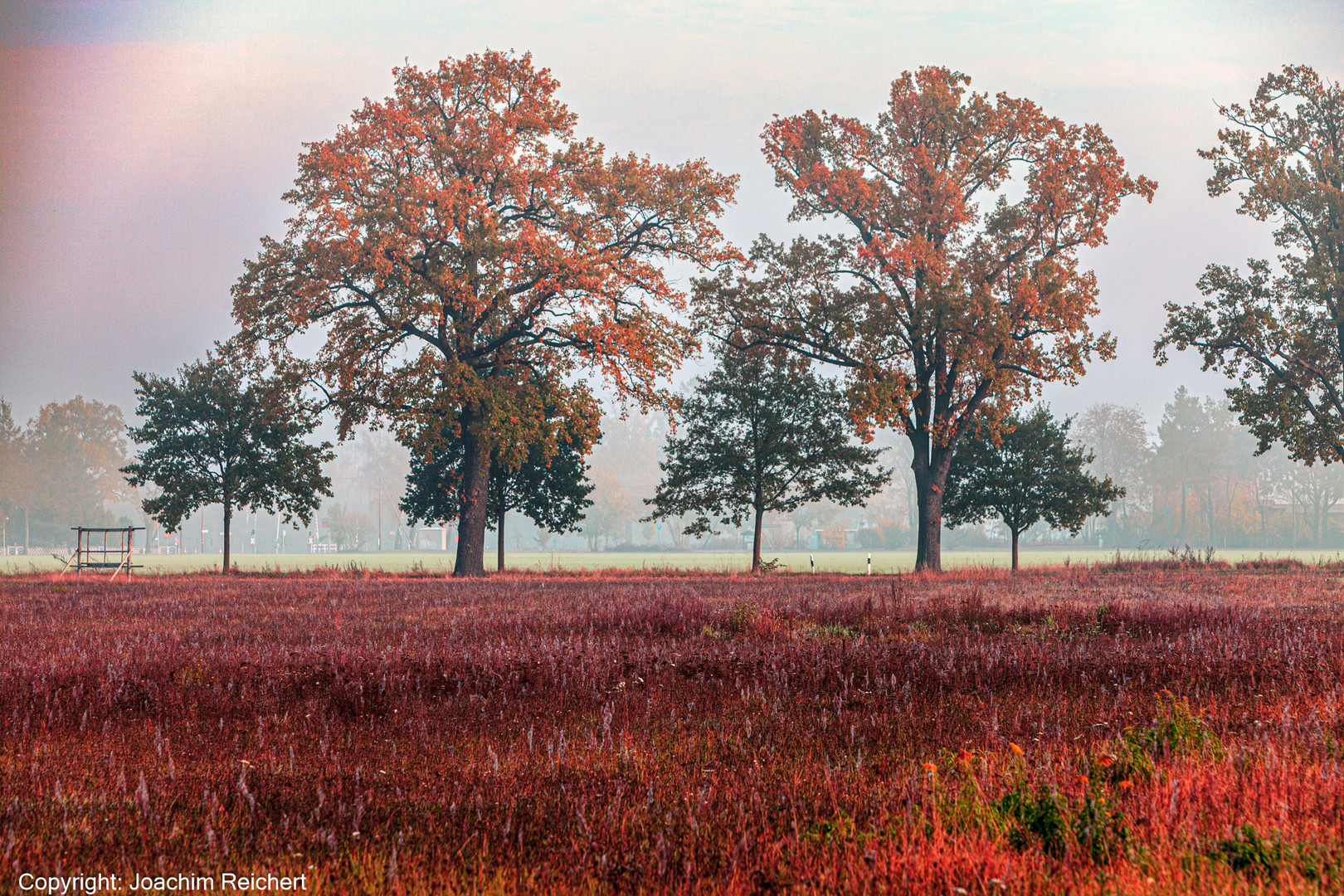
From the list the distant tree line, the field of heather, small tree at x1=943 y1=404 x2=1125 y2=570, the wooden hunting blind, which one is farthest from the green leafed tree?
the field of heather

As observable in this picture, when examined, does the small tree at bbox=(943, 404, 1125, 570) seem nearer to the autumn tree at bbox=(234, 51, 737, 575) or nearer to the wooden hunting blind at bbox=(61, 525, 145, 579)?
the autumn tree at bbox=(234, 51, 737, 575)

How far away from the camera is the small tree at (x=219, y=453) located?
39.3m

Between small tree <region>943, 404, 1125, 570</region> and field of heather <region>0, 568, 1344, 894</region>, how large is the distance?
31994 mm

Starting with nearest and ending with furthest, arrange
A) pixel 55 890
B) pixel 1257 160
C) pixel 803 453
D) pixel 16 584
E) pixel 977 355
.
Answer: pixel 55 890, pixel 16 584, pixel 977 355, pixel 1257 160, pixel 803 453

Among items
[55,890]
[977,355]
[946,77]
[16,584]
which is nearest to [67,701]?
[55,890]

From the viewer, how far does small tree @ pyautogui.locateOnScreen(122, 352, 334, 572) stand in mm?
39344

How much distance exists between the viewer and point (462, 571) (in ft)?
102

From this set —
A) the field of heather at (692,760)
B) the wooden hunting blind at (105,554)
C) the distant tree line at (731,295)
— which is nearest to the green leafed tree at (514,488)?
the distant tree line at (731,295)

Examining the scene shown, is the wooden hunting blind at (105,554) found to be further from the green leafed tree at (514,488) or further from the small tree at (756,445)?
the small tree at (756,445)

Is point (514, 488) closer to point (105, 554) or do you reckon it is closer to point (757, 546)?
point (757, 546)

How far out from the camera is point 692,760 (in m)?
4.59

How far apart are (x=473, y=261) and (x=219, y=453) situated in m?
17.7

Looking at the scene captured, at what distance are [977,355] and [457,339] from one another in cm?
1710

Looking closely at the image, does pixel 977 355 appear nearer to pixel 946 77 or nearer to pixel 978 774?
pixel 946 77
